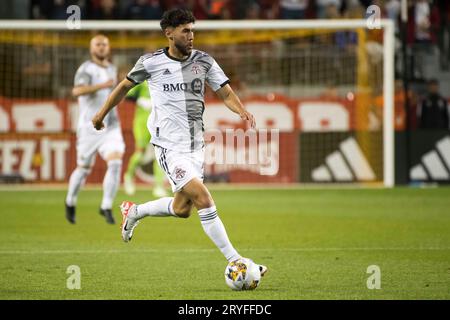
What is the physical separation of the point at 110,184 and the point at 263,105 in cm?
770

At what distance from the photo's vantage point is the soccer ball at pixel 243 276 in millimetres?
7988

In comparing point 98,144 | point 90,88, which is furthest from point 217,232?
point 98,144

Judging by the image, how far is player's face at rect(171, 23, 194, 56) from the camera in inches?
335

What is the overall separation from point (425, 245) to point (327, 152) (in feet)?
30.5

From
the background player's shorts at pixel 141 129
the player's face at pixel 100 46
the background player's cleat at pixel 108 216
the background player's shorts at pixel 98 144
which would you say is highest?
the player's face at pixel 100 46

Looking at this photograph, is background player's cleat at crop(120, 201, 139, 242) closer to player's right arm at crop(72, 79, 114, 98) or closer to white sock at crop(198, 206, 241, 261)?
white sock at crop(198, 206, 241, 261)

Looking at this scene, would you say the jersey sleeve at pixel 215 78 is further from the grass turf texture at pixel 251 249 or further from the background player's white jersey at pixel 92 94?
the background player's white jersey at pixel 92 94

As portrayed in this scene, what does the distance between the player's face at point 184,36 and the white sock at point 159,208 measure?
1354mm

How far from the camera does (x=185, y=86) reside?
8.70 m

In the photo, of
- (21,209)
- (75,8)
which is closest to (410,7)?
(75,8)

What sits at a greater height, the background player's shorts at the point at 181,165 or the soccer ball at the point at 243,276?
the background player's shorts at the point at 181,165

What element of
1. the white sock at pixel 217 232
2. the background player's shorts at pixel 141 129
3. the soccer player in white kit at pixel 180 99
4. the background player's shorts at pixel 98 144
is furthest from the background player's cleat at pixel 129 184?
the white sock at pixel 217 232

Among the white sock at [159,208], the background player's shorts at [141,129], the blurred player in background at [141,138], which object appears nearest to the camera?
the white sock at [159,208]

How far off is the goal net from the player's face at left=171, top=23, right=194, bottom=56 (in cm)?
1094
